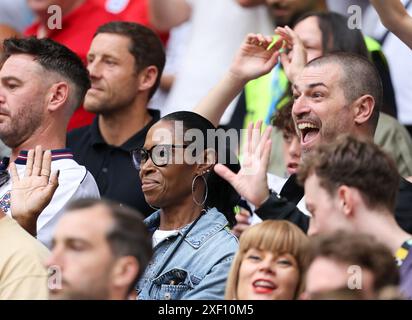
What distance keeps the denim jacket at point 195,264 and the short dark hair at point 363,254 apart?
1.01m

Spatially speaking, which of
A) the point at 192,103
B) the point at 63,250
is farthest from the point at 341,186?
the point at 192,103

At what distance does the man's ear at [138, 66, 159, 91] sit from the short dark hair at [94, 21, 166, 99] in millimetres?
18

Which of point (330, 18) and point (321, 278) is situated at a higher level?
point (330, 18)

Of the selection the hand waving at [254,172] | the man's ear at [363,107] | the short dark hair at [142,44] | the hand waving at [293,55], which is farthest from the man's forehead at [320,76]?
the short dark hair at [142,44]

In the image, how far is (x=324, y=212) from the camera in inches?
185

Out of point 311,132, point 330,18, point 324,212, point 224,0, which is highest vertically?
point 224,0

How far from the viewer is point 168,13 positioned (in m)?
7.77

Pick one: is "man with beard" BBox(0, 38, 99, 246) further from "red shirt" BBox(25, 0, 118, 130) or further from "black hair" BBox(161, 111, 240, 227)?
"red shirt" BBox(25, 0, 118, 130)

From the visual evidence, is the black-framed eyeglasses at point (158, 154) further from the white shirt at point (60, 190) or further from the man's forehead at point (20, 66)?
the man's forehead at point (20, 66)

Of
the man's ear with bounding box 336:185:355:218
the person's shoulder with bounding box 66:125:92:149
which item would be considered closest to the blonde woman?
the man's ear with bounding box 336:185:355:218

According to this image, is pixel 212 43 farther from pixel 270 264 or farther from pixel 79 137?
pixel 270 264

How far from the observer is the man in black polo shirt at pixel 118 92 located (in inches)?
274

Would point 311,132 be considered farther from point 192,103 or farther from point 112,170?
point 192,103
